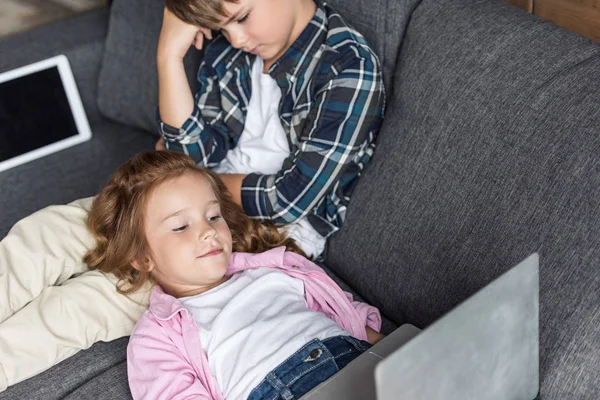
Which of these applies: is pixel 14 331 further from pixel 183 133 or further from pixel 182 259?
pixel 183 133

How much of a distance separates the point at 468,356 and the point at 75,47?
165cm

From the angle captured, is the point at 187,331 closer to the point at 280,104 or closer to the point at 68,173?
the point at 280,104

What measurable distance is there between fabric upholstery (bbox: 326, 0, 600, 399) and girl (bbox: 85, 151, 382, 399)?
0.16 meters

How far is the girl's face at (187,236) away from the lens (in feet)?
4.95

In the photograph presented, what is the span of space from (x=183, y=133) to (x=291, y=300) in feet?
1.79

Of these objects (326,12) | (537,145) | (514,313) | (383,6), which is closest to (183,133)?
(326,12)

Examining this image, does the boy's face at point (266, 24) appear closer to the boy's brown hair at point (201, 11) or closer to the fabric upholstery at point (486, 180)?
the boy's brown hair at point (201, 11)

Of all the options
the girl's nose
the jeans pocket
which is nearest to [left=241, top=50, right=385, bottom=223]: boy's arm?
the girl's nose

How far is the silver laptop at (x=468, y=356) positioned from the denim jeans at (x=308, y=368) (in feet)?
0.59

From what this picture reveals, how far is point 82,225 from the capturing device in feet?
5.65

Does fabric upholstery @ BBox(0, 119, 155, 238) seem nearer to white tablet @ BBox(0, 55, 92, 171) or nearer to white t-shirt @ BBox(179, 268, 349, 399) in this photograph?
white tablet @ BBox(0, 55, 92, 171)

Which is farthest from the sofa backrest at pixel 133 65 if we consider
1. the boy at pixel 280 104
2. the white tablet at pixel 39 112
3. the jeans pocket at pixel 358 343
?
the jeans pocket at pixel 358 343

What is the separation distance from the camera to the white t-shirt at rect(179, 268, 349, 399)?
Result: 1411 millimetres

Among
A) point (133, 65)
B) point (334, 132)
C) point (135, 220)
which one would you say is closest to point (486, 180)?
point (334, 132)
